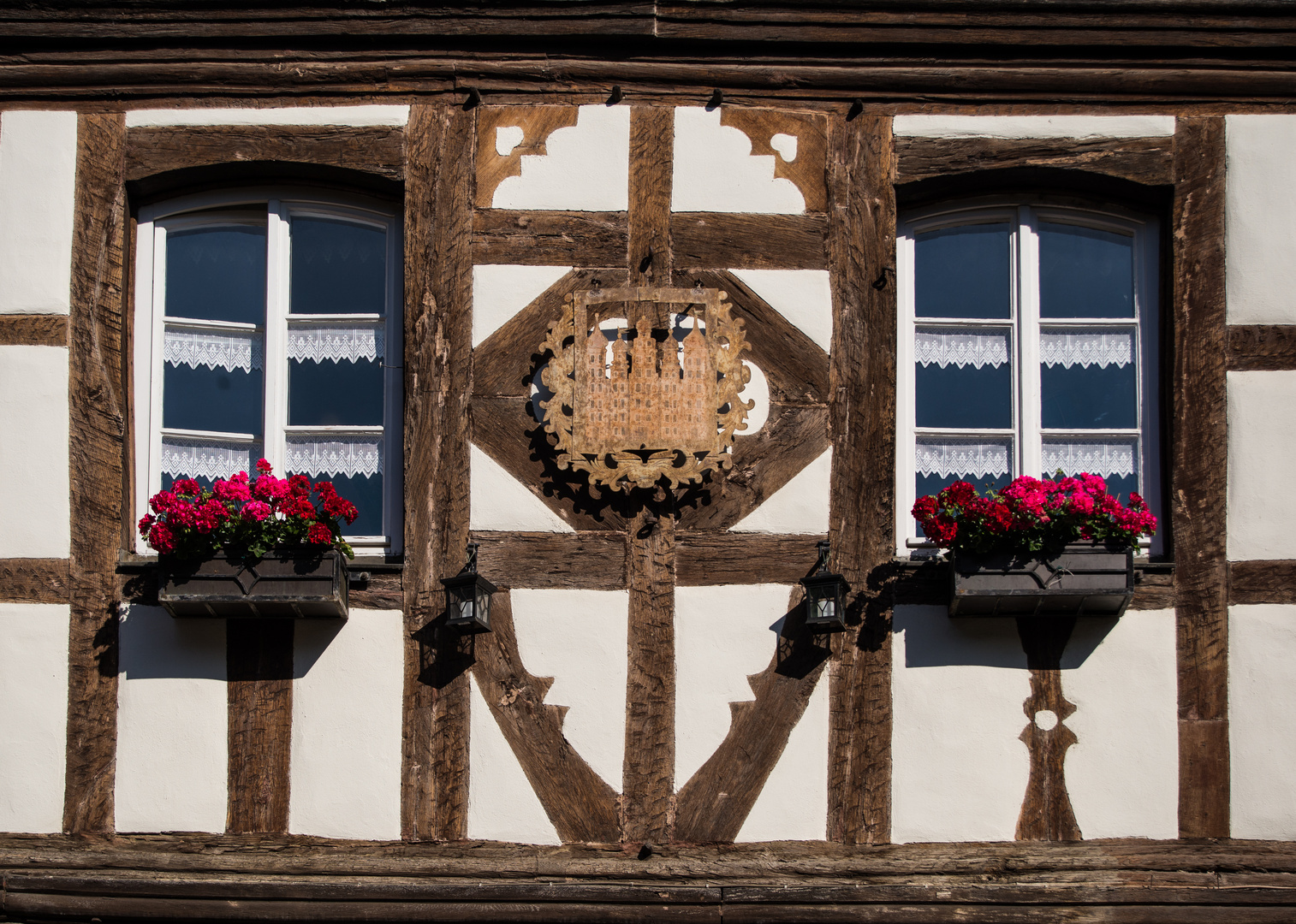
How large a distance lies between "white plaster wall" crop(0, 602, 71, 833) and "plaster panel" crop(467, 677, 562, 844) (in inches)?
60.0

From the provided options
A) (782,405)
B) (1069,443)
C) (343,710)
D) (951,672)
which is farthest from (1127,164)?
(343,710)

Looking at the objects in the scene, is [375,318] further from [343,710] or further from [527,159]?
[343,710]

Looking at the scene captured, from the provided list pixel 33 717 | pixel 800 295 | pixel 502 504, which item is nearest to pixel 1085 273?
pixel 800 295

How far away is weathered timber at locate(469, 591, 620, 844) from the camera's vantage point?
500cm

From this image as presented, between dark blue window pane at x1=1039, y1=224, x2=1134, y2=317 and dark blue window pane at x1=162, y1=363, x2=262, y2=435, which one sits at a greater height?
dark blue window pane at x1=1039, y1=224, x2=1134, y2=317

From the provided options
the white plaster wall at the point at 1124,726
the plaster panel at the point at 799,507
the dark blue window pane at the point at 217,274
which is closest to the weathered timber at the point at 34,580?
the dark blue window pane at the point at 217,274

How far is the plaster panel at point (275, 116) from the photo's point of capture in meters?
5.44

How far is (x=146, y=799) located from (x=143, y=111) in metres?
2.70

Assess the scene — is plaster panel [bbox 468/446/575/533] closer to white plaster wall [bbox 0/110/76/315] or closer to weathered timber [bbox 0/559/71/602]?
weathered timber [bbox 0/559/71/602]

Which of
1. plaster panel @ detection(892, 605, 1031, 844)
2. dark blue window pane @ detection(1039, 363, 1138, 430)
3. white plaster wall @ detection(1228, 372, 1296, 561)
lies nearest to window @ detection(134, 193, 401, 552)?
plaster panel @ detection(892, 605, 1031, 844)

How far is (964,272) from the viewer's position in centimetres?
552

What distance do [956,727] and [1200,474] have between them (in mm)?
1342

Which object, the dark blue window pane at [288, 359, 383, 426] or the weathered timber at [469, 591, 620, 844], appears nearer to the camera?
the weathered timber at [469, 591, 620, 844]

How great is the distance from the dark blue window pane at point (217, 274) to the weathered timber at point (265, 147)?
0.30 metres
